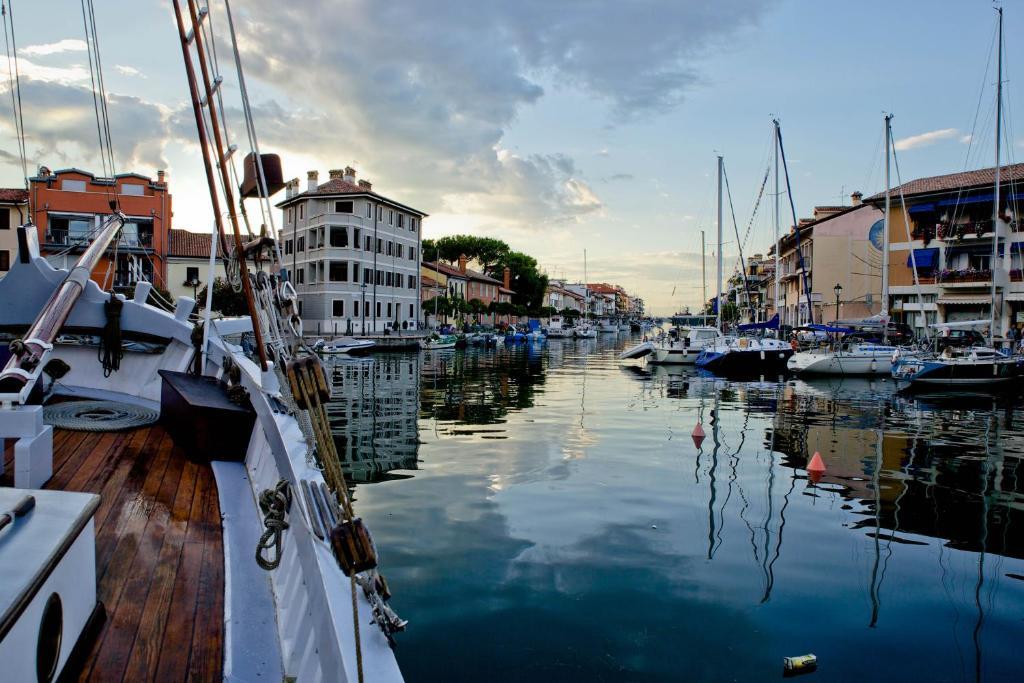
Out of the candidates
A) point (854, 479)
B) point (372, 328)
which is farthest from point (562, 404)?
point (372, 328)

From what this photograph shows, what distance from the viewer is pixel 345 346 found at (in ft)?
139

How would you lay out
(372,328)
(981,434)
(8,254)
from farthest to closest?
(372,328)
(8,254)
(981,434)

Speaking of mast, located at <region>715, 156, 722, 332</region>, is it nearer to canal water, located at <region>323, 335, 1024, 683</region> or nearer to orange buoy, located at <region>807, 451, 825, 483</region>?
canal water, located at <region>323, 335, 1024, 683</region>

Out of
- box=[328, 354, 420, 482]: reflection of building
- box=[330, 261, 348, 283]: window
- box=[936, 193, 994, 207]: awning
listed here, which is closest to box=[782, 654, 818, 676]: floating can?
box=[328, 354, 420, 482]: reflection of building

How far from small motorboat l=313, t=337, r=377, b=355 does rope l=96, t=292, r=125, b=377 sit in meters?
32.6

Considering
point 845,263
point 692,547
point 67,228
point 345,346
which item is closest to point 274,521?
point 692,547

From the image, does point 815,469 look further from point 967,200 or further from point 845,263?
point 845,263

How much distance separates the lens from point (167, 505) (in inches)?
212

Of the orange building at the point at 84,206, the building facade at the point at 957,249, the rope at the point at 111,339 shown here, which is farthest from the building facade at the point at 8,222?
the building facade at the point at 957,249

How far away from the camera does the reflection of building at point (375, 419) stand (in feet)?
40.9

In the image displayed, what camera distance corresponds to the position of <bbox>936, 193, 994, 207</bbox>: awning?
3867cm

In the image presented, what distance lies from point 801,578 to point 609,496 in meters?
3.51

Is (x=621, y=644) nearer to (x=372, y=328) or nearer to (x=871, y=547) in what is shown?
(x=871, y=547)

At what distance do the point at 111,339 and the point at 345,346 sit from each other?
34.1m
